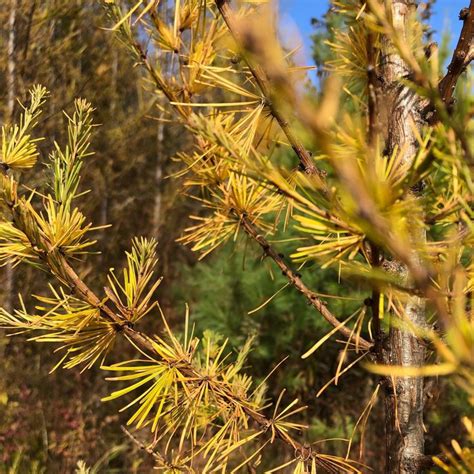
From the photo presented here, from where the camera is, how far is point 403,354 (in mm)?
625

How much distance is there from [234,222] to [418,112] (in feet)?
0.98

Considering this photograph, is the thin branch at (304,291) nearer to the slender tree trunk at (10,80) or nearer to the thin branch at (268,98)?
the thin branch at (268,98)

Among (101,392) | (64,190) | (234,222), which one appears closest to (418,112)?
(234,222)

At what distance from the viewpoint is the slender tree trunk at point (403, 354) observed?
61cm

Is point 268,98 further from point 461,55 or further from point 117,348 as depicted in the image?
point 117,348

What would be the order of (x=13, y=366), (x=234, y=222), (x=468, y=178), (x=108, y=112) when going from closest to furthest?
(x=468, y=178) < (x=234, y=222) < (x=13, y=366) < (x=108, y=112)

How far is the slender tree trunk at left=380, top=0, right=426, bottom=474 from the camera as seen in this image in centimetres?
61

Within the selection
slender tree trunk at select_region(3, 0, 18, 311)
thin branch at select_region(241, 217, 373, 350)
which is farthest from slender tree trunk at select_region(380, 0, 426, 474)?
slender tree trunk at select_region(3, 0, 18, 311)

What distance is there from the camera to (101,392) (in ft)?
10.7

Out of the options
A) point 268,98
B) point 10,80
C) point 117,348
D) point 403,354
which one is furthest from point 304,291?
point 117,348

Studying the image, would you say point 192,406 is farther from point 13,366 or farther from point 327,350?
point 13,366

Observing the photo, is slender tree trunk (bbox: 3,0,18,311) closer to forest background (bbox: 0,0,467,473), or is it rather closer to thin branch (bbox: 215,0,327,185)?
forest background (bbox: 0,0,467,473)

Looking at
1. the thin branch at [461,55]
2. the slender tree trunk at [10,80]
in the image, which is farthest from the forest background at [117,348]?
the thin branch at [461,55]

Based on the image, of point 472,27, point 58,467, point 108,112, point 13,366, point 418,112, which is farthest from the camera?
point 108,112
